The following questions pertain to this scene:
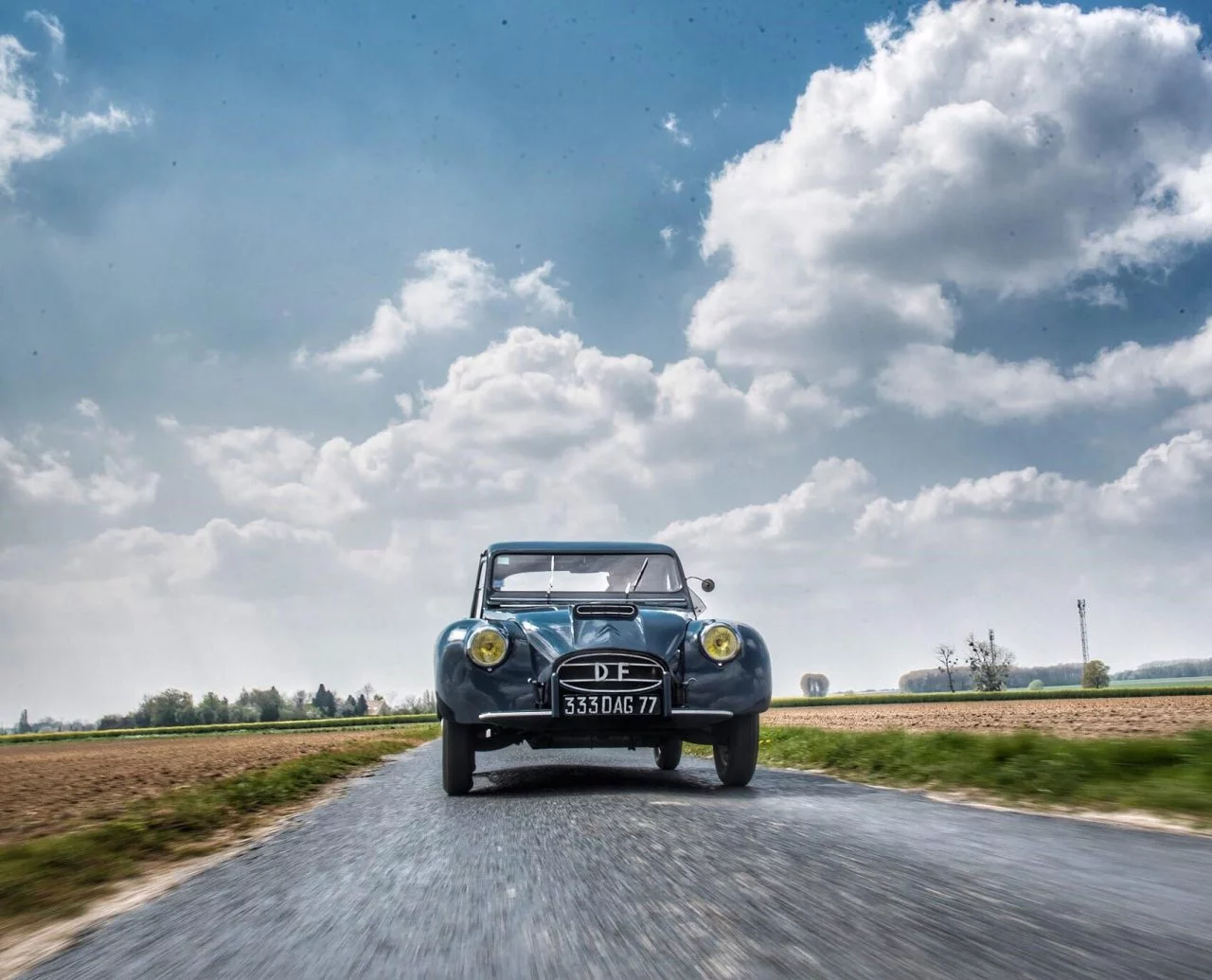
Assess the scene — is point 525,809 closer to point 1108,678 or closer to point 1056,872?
point 1056,872

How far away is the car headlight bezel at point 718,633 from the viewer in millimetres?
6742

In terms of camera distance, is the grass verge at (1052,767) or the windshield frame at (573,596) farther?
the windshield frame at (573,596)

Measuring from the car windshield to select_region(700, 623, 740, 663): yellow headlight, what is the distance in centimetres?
224

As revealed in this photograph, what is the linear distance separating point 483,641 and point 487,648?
57 mm

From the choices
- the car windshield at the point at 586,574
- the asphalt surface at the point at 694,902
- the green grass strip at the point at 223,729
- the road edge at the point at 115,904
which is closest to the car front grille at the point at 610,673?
the asphalt surface at the point at 694,902

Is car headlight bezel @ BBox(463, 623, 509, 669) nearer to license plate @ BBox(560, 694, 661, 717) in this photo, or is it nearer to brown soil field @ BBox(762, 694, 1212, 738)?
license plate @ BBox(560, 694, 661, 717)

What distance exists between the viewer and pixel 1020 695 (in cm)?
7544

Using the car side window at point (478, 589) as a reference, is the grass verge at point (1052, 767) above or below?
below

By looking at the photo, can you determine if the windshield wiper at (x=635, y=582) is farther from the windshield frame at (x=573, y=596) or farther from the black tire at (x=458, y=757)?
the black tire at (x=458, y=757)

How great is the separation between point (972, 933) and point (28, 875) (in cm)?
381

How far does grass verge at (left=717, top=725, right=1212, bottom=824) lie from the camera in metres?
5.34

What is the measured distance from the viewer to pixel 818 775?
826 centimetres

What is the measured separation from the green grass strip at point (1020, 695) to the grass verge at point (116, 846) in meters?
63.3

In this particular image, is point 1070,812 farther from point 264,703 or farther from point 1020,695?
point 264,703
